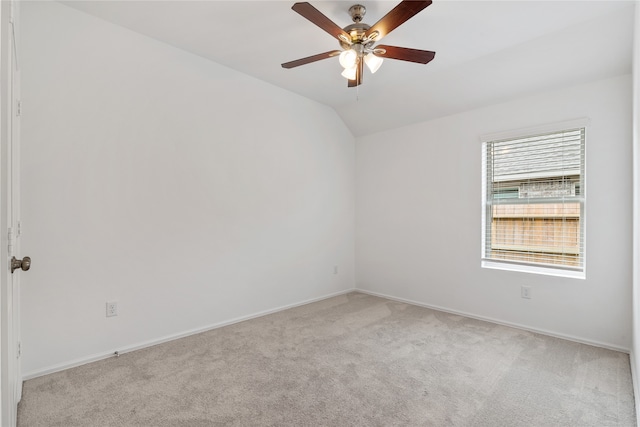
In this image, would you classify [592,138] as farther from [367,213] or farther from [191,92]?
[191,92]

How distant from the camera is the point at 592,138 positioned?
2.87m

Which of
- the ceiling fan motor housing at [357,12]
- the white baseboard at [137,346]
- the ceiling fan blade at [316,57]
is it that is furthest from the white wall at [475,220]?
the ceiling fan blade at [316,57]

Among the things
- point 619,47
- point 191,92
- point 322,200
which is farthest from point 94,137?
point 619,47

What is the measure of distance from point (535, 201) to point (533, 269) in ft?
2.26

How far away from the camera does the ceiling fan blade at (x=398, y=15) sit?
177 cm

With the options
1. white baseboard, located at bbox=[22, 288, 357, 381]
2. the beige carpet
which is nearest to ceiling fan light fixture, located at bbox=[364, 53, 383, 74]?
the beige carpet

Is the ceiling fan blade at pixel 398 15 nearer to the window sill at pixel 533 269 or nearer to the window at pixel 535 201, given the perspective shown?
the window at pixel 535 201

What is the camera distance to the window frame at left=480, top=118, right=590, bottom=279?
2936 millimetres

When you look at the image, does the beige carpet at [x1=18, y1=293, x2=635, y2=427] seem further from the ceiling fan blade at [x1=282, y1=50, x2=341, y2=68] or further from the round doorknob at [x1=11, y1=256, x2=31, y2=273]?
the ceiling fan blade at [x1=282, y1=50, x2=341, y2=68]

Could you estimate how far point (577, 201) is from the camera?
3.04 metres

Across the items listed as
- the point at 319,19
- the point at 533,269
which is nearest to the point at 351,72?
the point at 319,19

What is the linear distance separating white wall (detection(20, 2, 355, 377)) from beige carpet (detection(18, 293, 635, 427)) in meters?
0.39

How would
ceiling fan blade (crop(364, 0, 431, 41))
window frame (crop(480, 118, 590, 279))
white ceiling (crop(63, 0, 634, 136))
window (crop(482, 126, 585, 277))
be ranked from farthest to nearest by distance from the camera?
Result: 1. window (crop(482, 126, 585, 277))
2. window frame (crop(480, 118, 590, 279))
3. white ceiling (crop(63, 0, 634, 136))
4. ceiling fan blade (crop(364, 0, 431, 41))

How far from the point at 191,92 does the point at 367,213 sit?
2741mm
